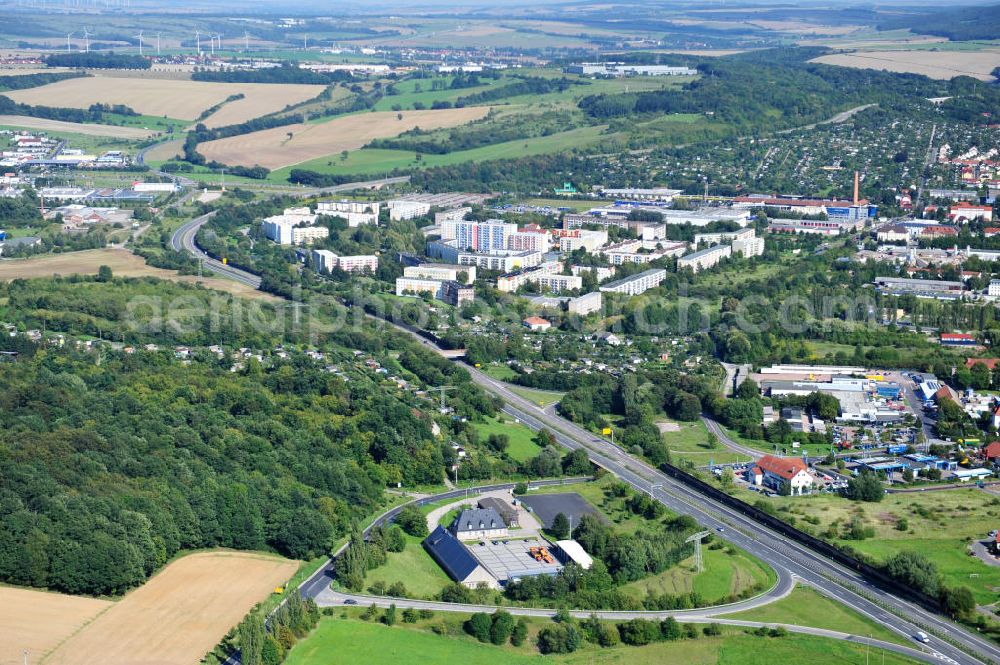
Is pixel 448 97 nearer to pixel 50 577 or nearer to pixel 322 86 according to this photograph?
pixel 322 86

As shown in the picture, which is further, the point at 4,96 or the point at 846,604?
the point at 4,96

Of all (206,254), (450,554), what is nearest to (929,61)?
(206,254)

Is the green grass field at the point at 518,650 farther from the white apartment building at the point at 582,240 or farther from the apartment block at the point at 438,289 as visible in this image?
the white apartment building at the point at 582,240

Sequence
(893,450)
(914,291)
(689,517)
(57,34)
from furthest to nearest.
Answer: (57,34)
(914,291)
(893,450)
(689,517)

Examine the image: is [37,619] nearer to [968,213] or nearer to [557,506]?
[557,506]

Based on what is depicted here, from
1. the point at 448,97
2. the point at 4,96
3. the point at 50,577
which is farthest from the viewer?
the point at 448,97

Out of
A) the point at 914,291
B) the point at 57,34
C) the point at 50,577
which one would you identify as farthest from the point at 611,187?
the point at 57,34
